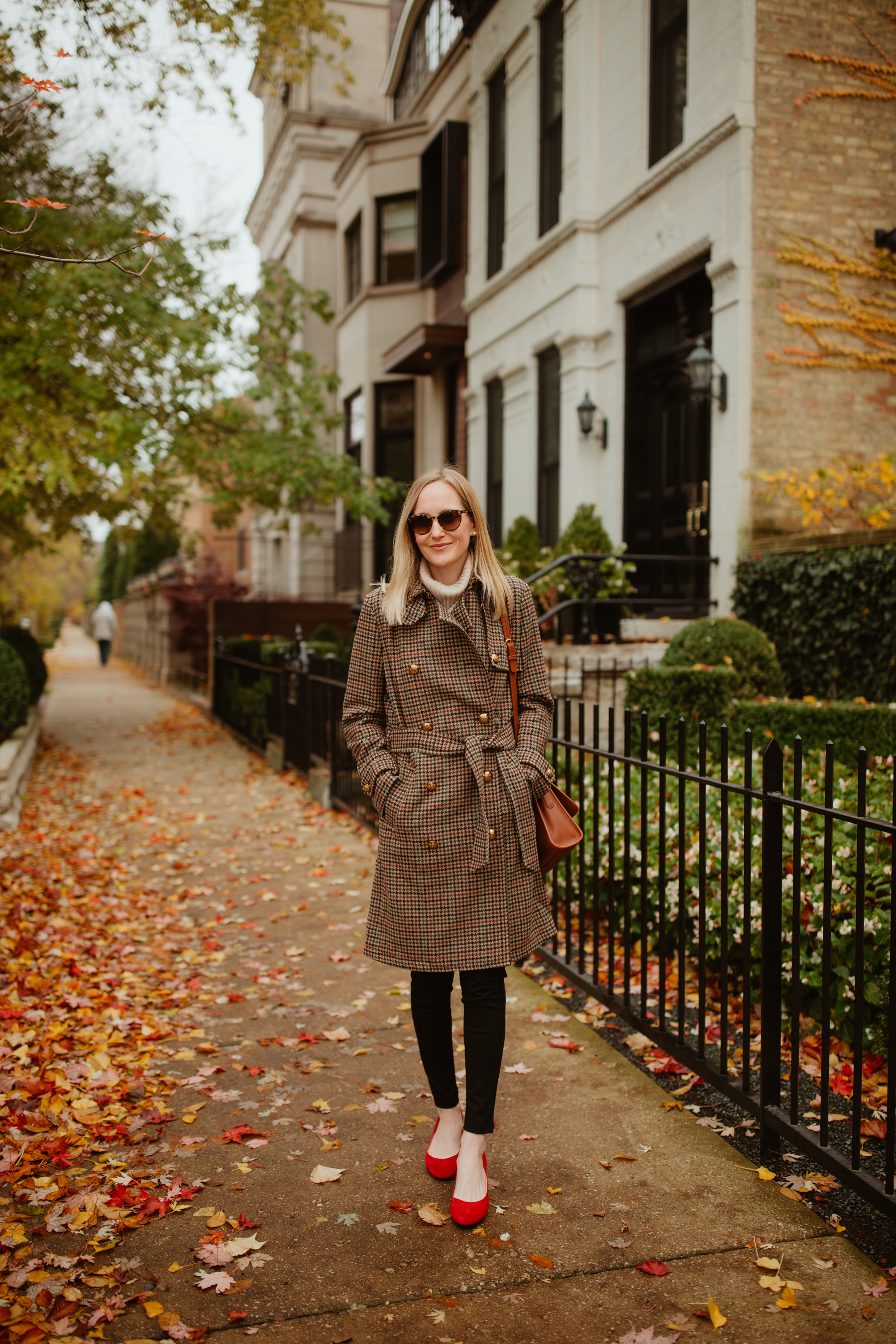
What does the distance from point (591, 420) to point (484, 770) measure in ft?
31.9

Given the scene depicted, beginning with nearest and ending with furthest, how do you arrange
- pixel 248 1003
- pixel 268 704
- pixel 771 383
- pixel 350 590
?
pixel 248 1003 → pixel 771 383 → pixel 268 704 → pixel 350 590

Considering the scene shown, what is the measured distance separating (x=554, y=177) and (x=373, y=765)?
12.5 metres

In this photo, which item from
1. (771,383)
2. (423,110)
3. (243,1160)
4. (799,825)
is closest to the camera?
(799,825)

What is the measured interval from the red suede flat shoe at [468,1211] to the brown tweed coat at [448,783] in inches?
24.6

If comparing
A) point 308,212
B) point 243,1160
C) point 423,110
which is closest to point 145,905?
point 243,1160

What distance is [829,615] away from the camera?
8.70 metres

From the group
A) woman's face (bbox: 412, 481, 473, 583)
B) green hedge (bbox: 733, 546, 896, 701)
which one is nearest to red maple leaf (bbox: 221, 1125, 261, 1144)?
woman's face (bbox: 412, 481, 473, 583)

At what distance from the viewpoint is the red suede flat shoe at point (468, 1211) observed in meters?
2.75

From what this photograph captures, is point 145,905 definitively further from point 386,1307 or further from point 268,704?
point 268,704

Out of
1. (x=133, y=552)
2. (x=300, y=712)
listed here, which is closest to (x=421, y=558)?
(x=300, y=712)

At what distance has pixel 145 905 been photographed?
6.15m

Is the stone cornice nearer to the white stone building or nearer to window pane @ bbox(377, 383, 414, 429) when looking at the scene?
the white stone building

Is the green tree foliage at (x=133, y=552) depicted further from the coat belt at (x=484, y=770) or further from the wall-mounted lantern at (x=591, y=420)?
the coat belt at (x=484, y=770)

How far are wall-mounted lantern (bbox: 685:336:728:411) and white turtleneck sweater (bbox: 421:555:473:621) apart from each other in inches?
293
